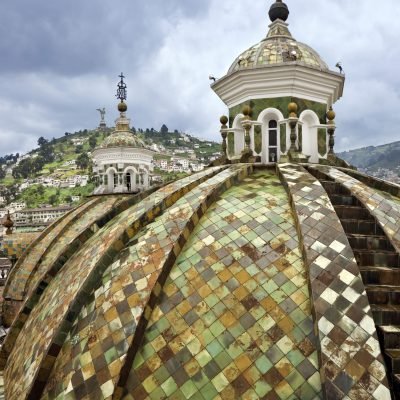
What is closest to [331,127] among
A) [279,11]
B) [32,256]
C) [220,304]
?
[279,11]

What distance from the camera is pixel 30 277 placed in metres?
13.0

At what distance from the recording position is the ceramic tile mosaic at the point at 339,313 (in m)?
4.22

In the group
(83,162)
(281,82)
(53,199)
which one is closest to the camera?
(281,82)

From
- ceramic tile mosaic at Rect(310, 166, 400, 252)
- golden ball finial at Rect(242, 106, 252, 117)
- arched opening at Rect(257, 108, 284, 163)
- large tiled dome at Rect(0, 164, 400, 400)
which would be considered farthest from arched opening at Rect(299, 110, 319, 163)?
large tiled dome at Rect(0, 164, 400, 400)

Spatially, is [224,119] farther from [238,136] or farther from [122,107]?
[122,107]

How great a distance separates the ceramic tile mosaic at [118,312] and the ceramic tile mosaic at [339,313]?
69.6 inches

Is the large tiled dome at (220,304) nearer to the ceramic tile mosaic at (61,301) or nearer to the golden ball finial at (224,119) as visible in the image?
the ceramic tile mosaic at (61,301)

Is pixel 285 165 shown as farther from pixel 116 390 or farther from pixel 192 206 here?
pixel 116 390

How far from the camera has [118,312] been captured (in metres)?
5.16

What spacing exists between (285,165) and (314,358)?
13.2ft

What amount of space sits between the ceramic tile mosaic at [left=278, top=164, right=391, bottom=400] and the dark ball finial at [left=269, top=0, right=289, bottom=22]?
6.82 m

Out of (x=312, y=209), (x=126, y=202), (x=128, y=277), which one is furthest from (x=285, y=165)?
(x=128, y=277)

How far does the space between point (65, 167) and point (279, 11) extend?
145 meters

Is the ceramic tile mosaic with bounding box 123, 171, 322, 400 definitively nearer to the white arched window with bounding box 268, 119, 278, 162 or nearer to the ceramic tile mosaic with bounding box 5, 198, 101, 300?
the white arched window with bounding box 268, 119, 278, 162
